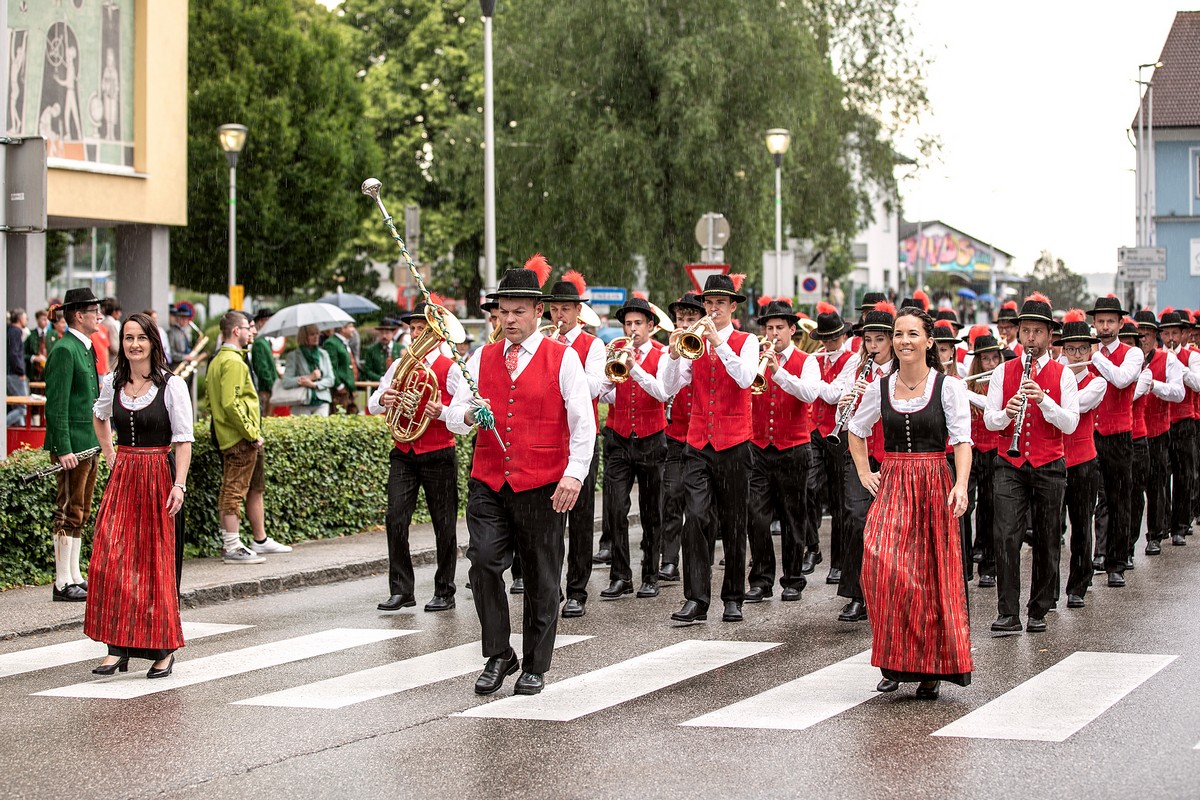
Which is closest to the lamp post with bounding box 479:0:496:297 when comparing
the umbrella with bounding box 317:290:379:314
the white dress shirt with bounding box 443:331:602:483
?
the umbrella with bounding box 317:290:379:314

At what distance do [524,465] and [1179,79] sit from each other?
193 feet

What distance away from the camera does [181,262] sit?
133 ft

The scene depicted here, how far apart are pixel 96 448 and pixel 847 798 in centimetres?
686

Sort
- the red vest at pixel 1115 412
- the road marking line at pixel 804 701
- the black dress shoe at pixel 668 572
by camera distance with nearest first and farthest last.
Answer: the road marking line at pixel 804 701
the black dress shoe at pixel 668 572
the red vest at pixel 1115 412

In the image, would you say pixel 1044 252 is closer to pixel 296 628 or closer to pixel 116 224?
pixel 116 224

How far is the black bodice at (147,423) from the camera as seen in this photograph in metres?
9.02

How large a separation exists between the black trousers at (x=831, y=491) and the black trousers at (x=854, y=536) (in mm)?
390

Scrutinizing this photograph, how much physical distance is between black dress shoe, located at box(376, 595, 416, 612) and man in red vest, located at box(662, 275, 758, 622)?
6.63ft

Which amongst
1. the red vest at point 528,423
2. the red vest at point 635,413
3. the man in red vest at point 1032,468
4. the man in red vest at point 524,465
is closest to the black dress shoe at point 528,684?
the man in red vest at point 524,465

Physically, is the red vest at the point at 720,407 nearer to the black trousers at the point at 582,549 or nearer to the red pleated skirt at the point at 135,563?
the black trousers at the point at 582,549

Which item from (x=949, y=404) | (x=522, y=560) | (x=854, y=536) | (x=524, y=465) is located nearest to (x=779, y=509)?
(x=854, y=536)

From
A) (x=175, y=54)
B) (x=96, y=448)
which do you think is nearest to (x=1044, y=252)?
(x=175, y=54)

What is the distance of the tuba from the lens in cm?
1095

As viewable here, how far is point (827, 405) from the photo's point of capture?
13.9m
